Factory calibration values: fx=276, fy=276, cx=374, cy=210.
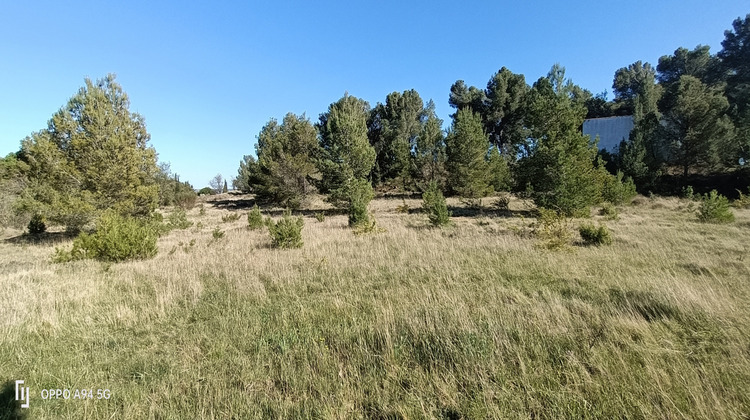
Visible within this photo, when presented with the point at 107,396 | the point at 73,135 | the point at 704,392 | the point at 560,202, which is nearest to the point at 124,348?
the point at 107,396

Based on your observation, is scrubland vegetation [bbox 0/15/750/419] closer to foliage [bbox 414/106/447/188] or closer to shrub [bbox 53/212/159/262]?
shrub [bbox 53/212/159/262]

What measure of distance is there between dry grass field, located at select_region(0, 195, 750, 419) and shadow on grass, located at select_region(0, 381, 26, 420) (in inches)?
0.7

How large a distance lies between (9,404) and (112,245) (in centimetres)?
713

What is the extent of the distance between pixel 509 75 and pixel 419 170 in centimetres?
2001

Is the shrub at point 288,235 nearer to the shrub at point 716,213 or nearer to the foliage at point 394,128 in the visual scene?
the shrub at point 716,213

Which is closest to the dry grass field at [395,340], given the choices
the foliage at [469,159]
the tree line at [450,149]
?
the tree line at [450,149]

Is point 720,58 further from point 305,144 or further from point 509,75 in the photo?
point 305,144

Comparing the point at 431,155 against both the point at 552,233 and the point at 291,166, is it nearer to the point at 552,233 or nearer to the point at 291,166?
the point at 291,166

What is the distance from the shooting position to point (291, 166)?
24375 mm

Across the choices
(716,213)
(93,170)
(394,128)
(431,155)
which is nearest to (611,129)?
(431,155)

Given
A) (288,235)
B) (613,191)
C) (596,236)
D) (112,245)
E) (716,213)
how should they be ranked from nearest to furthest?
(112,245) < (596,236) < (288,235) < (716,213) < (613,191)

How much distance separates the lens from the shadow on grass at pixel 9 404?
2.21m

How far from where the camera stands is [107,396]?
8.02 ft

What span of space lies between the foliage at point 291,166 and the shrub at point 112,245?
1637 centimetres
